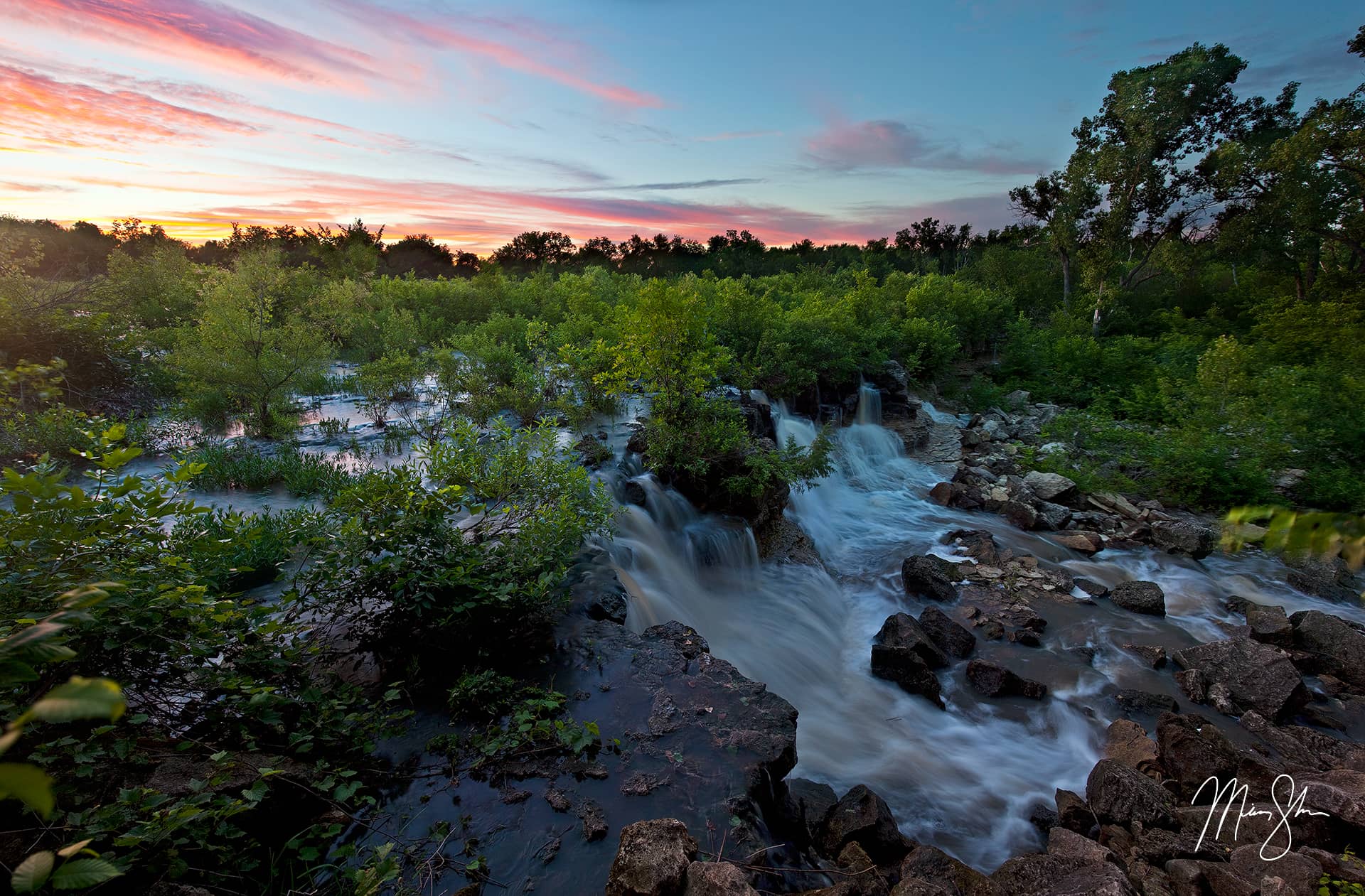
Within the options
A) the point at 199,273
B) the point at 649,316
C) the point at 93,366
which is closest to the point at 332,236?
the point at 199,273

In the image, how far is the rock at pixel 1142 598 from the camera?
10164mm

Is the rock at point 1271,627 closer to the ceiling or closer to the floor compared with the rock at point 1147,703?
closer to the ceiling

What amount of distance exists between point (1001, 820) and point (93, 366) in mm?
18237

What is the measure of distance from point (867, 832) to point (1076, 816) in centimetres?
249

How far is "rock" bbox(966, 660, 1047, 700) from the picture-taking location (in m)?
8.14

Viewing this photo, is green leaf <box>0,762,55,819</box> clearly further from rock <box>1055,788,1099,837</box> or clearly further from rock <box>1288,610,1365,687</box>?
rock <box>1288,610,1365,687</box>

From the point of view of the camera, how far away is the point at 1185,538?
481 inches

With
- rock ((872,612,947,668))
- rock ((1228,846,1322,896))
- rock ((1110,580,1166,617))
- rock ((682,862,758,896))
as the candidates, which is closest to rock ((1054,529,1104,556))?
rock ((1110,580,1166,617))

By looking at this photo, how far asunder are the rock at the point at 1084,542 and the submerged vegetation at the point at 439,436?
11.6 ft

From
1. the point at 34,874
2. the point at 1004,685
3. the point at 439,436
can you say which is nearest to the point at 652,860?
the point at 34,874

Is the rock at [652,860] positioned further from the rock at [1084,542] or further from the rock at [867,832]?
the rock at [1084,542]

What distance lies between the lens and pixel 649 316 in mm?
10547

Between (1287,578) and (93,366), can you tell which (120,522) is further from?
(1287,578)

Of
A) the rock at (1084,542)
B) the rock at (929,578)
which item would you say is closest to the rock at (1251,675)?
the rock at (929,578)
